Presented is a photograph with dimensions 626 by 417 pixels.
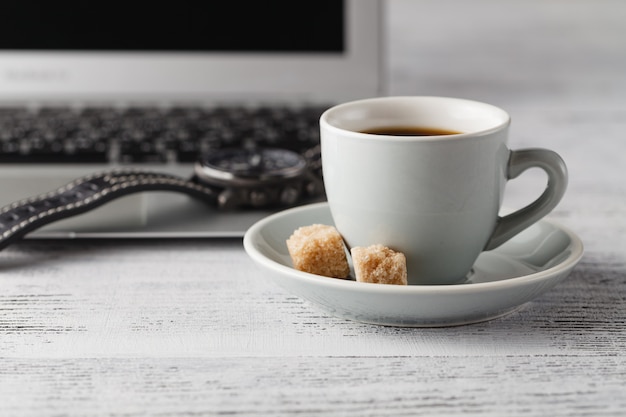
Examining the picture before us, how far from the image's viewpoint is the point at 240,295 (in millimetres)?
659

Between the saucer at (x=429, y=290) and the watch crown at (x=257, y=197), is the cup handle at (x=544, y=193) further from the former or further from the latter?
the watch crown at (x=257, y=197)

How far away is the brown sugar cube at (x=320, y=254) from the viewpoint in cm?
60

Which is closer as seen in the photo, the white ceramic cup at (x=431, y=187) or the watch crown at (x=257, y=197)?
the white ceramic cup at (x=431, y=187)

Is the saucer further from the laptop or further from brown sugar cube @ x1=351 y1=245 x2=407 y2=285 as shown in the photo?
the laptop

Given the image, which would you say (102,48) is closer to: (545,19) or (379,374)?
(379,374)


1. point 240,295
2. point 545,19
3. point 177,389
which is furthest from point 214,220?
point 545,19

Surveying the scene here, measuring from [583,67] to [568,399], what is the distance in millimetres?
1232

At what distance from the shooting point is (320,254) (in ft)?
1.99

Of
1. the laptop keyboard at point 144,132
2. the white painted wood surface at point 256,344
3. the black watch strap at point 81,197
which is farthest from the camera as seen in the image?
the laptop keyboard at point 144,132

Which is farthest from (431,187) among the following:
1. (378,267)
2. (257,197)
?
(257,197)

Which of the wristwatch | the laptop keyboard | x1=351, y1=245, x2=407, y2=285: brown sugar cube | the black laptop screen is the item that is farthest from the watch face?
the black laptop screen

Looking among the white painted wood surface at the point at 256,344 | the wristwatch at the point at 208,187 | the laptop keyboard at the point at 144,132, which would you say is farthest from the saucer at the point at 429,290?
the laptop keyboard at the point at 144,132

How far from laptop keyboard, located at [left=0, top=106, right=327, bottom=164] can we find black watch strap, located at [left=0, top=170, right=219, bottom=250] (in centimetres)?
16

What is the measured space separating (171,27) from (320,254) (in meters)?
0.62
